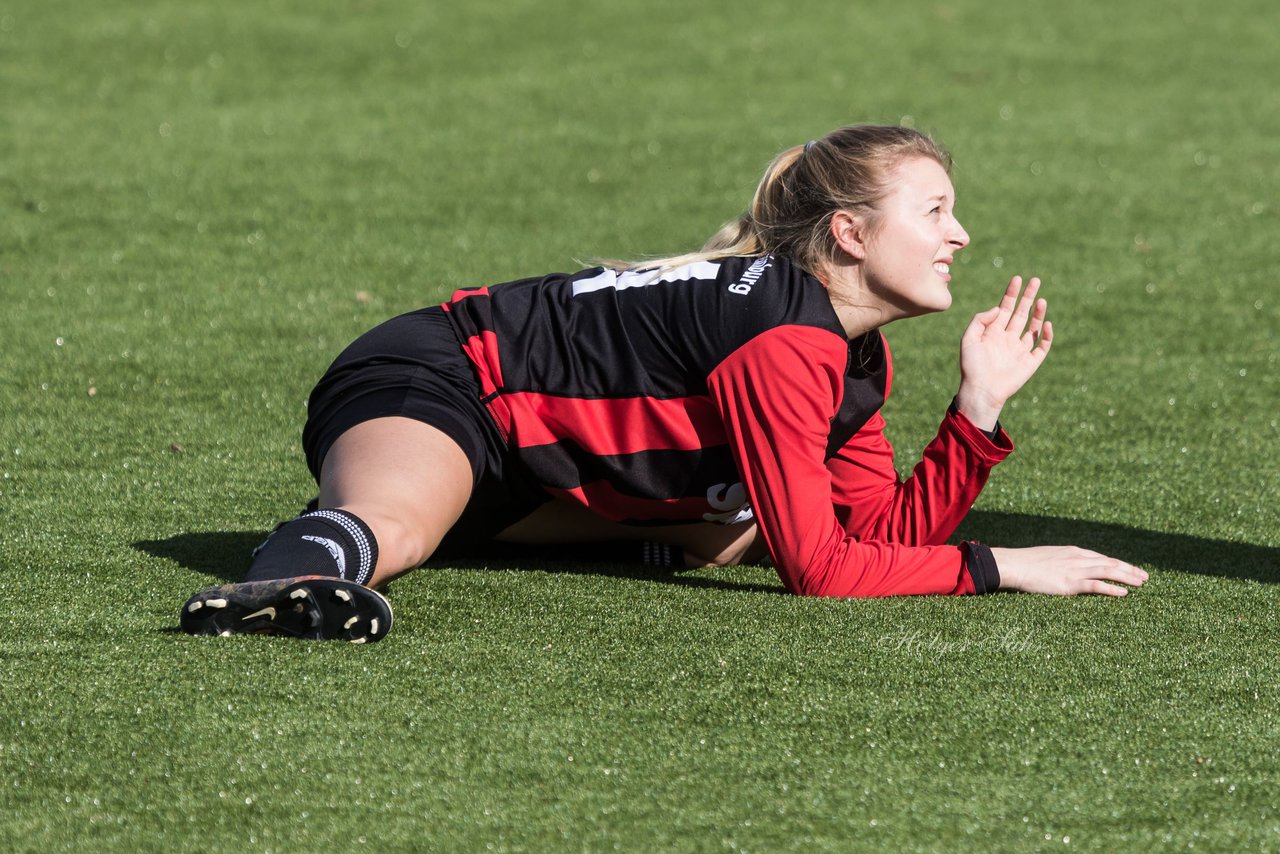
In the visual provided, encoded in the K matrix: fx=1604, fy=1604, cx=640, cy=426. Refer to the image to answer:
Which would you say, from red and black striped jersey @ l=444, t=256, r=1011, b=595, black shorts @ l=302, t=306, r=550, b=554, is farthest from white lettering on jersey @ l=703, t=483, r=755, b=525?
black shorts @ l=302, t=306, r=550, b=554

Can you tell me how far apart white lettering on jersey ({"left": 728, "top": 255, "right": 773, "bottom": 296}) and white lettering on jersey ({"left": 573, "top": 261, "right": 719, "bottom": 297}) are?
7 centimetres

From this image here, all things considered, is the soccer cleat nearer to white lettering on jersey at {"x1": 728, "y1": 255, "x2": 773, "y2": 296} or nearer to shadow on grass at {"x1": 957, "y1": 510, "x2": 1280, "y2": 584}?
white lettering on jersey at {"x1": 728, "y1": 255, "x2": 773, "y2": 296}

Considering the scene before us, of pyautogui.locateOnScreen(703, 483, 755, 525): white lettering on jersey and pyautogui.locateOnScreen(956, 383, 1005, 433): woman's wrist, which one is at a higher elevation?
pyautogui.locateOnScreen(956, 383, 1005, 433): woman's wrist

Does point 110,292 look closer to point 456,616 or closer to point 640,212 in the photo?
point 640,212

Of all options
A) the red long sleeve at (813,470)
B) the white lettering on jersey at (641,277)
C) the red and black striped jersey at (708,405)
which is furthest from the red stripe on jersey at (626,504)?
the white lettering on jersey at (641,277)

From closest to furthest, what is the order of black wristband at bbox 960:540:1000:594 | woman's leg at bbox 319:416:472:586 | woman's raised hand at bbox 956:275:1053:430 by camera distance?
Answer: 1. woman's leg at bbox 319:416:472:586
2. black wristband at bbox 960:540:1000:594
3. woman's raised hand at bbox 956:275:1053:430

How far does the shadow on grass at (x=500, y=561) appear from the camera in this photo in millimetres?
3748

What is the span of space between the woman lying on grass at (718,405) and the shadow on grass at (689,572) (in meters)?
0.05

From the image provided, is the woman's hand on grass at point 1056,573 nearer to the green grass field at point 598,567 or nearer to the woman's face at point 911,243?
the green grass field at point 598,567

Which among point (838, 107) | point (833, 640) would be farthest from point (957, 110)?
point (833, 640)

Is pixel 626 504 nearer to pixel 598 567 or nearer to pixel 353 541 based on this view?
pixel 598 567

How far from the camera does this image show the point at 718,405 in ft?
11.2

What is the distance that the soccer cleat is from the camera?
298 cm

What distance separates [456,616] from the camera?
3.37 m
